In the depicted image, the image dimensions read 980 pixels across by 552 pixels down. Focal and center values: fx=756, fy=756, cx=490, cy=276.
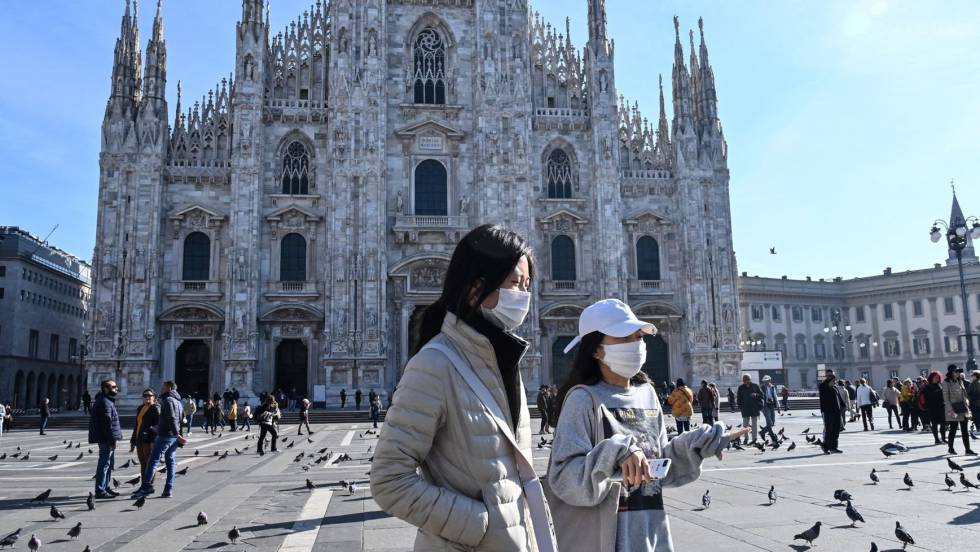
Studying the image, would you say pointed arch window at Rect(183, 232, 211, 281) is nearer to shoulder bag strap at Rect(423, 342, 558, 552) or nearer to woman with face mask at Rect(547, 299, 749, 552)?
woman with face mask at Rect(547, 299, 749, 552)

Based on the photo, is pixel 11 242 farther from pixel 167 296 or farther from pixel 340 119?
pixel 340 119

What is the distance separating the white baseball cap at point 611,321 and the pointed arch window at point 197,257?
3202 cm

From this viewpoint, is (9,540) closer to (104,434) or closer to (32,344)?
(104,434)

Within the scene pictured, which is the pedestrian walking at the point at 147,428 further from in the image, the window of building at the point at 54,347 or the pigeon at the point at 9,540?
the window of building at the point at 54,347

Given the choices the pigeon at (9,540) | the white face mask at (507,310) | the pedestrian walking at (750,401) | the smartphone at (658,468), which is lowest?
the pigeon at (9,540)

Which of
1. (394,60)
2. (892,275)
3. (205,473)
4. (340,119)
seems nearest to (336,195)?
(340,119)

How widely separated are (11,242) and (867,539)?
59.4 m

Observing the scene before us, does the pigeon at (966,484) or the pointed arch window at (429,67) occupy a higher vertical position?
the pointed arch window at (429,67)

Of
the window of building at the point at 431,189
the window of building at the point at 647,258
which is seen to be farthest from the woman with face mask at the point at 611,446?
the window of building at the point at 647,258

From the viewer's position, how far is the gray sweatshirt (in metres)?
3.14

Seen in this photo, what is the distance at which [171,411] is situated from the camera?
10445 millimetres

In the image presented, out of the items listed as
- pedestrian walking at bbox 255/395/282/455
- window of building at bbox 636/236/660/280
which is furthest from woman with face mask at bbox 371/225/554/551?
window of building at bbox 636/236/660/280

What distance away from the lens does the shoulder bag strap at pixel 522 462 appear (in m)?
2.65

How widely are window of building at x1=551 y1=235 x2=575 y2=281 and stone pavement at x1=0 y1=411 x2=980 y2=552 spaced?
2124 centimetres
